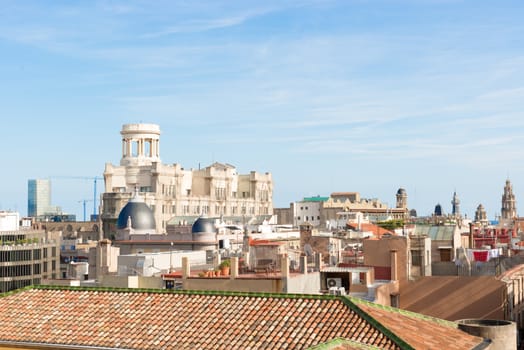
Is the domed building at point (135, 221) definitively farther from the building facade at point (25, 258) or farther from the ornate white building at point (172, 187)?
the ornate white building at point (172, 187)

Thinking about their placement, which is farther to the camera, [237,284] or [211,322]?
[237,284]

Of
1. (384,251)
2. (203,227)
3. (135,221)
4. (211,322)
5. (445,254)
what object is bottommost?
(211,322)

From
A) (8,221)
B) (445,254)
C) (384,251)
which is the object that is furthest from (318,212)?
(384,251)

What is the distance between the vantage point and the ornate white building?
136238mm

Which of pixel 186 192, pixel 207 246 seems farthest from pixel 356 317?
pixel 186 192

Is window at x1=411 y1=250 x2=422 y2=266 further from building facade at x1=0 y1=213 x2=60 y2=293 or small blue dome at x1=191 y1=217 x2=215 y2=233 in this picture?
building facade at x1=0 y1=213 x2=60 y2=293

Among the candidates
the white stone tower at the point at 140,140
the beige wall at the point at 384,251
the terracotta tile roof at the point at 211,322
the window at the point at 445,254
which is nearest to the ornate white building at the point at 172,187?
the white stone tower at the point at 140,140

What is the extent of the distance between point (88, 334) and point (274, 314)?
4883 mm

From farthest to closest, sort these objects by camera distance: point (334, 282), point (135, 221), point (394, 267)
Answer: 1. point (135, 221)
2. point (394, 267)
3. point (334, 282)

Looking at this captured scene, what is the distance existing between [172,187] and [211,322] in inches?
4813

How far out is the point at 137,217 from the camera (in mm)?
91062

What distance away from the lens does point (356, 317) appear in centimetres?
2112

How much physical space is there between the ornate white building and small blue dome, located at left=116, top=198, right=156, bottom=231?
115 feet

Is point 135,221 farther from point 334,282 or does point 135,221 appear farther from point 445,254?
point 334,282
